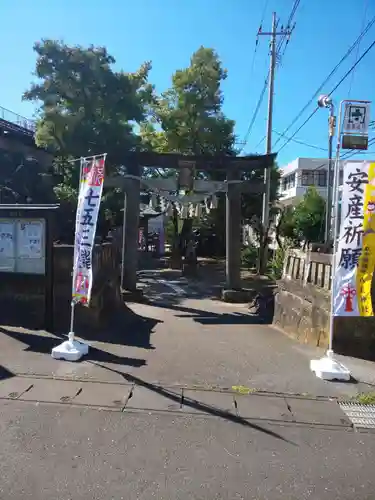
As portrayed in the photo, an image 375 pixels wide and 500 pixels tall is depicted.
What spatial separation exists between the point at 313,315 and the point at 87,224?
4415 millimetres

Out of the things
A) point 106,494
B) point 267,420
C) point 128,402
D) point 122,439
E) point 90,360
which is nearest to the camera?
point 106,494

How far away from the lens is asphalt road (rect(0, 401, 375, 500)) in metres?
Answer: 3.24

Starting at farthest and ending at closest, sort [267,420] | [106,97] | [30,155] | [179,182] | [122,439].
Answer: [30,155] → [106,97] → [179,182] → [267,420] → [122,439]

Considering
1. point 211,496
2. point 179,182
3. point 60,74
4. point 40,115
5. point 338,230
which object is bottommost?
point 211,496

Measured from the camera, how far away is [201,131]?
20.1 metres

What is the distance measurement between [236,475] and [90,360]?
134 inches

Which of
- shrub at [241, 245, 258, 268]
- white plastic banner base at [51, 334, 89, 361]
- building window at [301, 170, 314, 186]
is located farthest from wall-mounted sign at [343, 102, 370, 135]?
building window at [301, 170, 314, 186]

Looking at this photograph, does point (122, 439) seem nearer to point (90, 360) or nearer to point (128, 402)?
point (128, 402)

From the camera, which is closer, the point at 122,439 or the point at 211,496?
the point at 211,496

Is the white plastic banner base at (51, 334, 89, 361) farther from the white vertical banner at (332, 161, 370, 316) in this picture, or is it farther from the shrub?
the shrub

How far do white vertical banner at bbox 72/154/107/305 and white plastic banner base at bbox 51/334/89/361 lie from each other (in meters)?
0.70

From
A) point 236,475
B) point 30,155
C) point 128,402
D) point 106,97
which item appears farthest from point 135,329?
point 30,155

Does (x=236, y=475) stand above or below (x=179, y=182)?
below

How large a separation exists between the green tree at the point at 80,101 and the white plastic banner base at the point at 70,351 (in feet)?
Answer: 24.0
